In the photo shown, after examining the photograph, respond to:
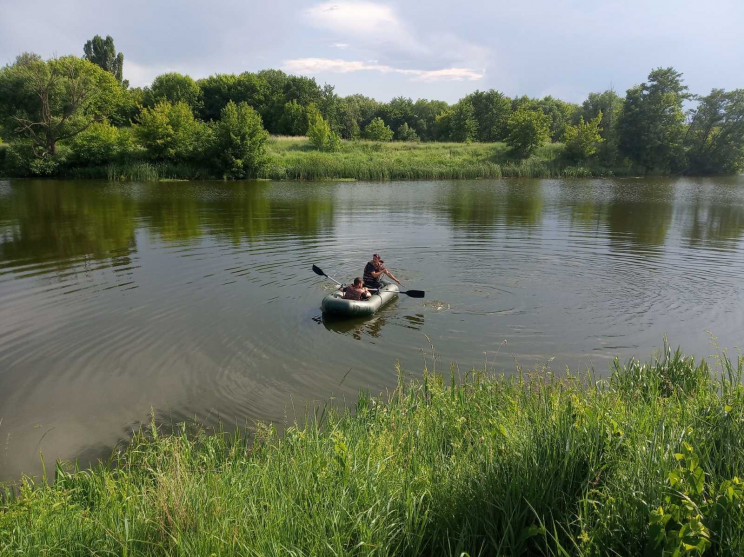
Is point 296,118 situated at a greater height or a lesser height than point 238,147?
greater

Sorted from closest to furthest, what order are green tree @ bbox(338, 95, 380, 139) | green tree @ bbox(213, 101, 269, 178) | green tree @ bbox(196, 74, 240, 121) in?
green tree @ bbox(213, 101, 269, 178), green tree @ bbox(196, 74, 240, 121), green tree @ bbox(338, 95, 380, 139)

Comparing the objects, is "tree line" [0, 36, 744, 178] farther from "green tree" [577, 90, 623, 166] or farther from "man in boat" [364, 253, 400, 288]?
"man in boat" [364, 253, 400, 288]

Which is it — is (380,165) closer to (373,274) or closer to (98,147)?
(98,147)

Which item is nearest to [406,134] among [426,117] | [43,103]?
[426,117]

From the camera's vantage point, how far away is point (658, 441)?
3604 millimetres

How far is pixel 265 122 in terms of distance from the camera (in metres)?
77.4

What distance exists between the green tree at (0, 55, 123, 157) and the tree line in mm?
103

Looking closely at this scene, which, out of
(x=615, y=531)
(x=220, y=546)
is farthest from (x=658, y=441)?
(x=220, y=546)

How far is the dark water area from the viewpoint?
763 cm

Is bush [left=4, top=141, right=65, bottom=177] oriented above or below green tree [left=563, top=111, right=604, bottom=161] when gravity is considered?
below

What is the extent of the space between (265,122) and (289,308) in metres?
71.6

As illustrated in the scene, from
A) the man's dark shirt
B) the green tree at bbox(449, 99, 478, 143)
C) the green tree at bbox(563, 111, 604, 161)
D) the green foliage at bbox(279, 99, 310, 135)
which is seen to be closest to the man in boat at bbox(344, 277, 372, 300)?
the man's dark shirt

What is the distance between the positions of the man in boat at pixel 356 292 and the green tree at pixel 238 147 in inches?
1495

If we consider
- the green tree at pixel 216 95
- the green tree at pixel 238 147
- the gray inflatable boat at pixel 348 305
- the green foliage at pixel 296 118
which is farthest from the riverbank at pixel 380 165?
the gray inflatable boat at pixel 348 305
